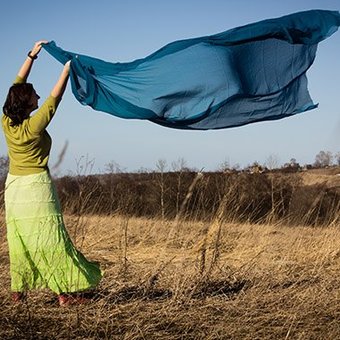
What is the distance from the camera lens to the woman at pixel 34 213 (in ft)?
15.3

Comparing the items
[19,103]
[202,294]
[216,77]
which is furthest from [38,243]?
[216,77]

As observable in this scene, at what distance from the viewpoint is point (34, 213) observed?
15.4 feet

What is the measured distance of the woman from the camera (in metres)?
4.68

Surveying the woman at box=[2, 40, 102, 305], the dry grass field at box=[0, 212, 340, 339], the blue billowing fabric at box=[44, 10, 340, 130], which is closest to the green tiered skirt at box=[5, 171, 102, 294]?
the woman at box=[2, 40, 102, 305]

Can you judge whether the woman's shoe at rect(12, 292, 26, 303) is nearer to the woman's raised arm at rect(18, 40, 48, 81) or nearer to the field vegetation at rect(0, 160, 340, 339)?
the field vegetation at rect(0, 160, 340, 339)

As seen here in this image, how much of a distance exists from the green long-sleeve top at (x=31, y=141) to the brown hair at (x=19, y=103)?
0.05 metres

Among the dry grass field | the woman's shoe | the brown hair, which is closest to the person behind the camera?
the dry grass field

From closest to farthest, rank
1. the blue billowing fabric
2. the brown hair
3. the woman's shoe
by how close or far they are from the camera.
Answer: the woman's shoe
the brown hair
the blue billowing fabric

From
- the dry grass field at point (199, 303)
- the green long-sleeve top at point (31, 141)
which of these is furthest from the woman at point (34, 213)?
the dry grass field at point (199, 303)

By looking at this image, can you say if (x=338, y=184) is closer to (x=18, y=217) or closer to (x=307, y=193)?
(x=307, y=193)

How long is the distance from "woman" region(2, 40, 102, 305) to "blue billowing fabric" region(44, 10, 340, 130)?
60 centimetres

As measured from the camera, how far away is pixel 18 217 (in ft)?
15.5

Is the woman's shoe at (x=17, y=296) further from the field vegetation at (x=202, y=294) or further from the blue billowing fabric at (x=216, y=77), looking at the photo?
the blue billowing fabric at (x=216, y=77)

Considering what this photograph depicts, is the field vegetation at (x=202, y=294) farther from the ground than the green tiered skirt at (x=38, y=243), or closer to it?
closer to it
